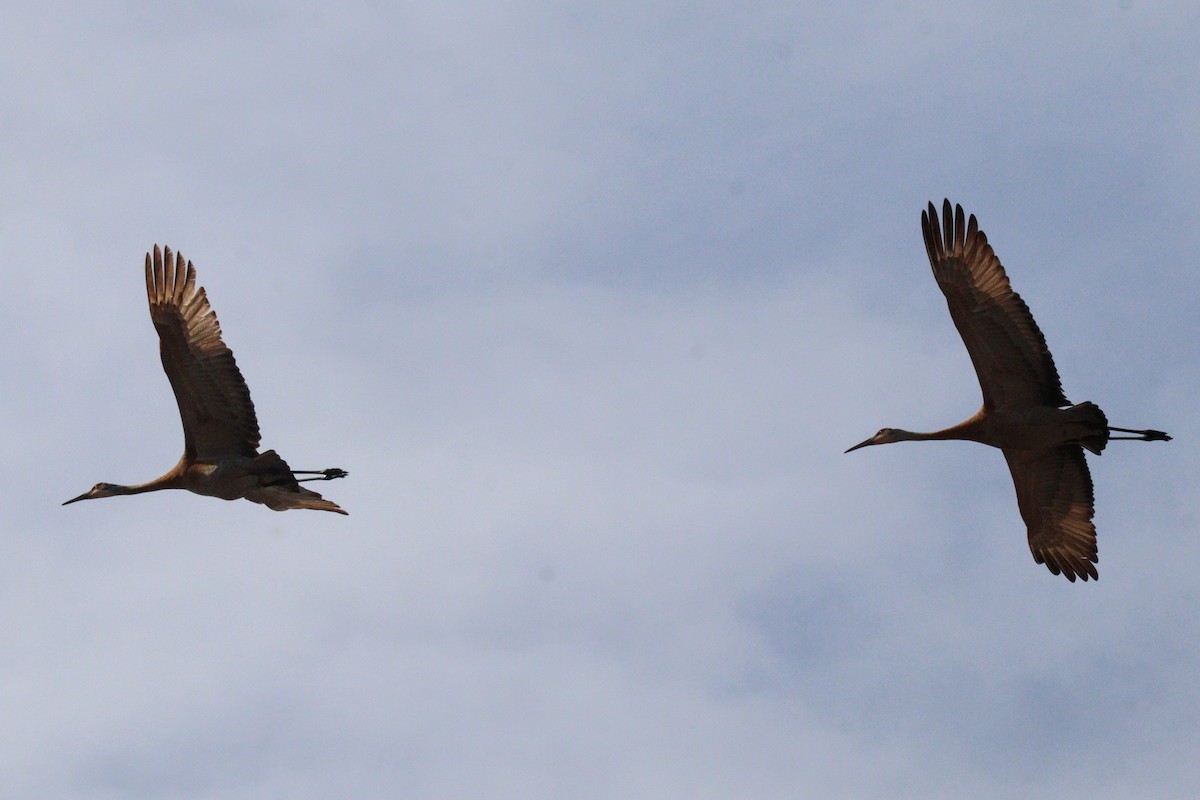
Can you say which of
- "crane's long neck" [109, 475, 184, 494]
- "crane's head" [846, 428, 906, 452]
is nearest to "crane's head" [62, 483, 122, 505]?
"crane's long neck" [109, 475, 184, 494]

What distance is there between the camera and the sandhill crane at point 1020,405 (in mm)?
31875

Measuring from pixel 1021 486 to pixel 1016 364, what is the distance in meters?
2.59

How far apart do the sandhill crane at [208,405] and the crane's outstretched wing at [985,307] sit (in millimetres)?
10066

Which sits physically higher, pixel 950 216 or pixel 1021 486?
pixel 950 216

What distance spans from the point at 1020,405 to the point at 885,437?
2766mm

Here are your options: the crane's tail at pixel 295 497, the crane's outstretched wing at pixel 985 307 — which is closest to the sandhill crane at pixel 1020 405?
the crane's outstretched wing at pixel 985 307

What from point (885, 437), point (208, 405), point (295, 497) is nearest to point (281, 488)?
point (295, 497)

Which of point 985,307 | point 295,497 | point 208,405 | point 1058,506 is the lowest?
point 295,497

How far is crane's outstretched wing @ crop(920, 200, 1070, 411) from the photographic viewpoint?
104 ft

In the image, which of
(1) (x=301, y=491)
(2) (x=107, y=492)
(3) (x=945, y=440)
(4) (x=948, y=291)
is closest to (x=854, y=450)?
(3) (x=945, y=440)

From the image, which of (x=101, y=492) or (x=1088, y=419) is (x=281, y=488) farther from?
(x=1088, y=419)

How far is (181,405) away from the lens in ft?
109

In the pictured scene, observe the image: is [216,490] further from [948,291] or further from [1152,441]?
[1152,441]

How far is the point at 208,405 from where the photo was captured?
33.2 metres
